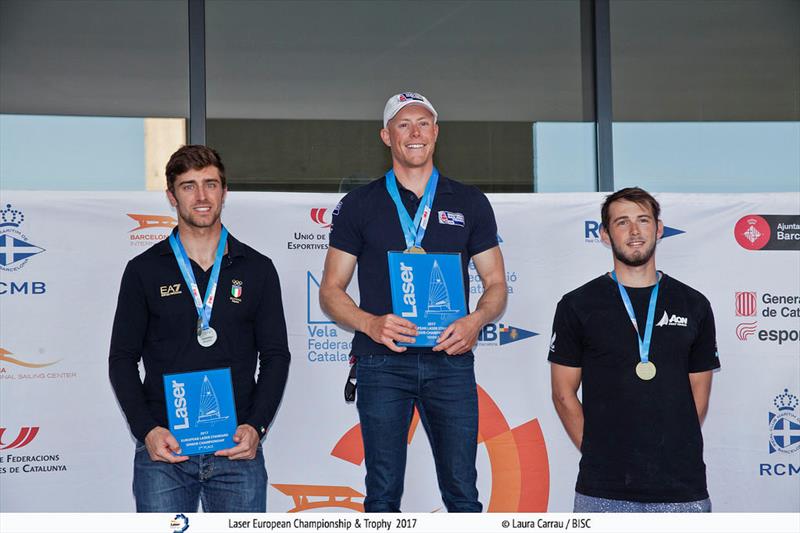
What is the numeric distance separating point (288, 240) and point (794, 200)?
2514 mm

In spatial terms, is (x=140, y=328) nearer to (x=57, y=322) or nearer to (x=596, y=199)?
(x=57, y=322)

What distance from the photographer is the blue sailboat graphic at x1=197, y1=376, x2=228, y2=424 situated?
10.3ft

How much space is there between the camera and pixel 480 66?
508 centimetres

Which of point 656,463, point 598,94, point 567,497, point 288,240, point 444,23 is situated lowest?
point 567,497

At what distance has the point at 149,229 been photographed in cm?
438

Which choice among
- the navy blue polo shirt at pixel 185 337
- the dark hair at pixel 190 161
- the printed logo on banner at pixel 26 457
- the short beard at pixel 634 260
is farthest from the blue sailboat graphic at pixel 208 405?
the short beard at pixel 634 260

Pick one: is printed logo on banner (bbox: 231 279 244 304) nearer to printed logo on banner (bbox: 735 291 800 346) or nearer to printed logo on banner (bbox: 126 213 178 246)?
printed logo on banner (bbox: 126 213 178 246)

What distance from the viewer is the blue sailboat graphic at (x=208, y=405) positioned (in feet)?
10.3

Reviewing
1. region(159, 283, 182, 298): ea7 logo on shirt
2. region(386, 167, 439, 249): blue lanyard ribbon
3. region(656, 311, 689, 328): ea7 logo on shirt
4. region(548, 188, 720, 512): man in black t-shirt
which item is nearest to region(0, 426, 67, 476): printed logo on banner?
region(159, 283, 182, 298): ea7 logo on shirt

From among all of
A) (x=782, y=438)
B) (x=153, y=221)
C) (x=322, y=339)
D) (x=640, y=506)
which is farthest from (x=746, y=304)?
(x=153, y=221)

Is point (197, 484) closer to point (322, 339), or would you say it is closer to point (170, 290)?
point (170, 290)

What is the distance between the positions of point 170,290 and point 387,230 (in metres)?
0.82

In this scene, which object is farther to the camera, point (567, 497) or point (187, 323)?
point (567, 497)

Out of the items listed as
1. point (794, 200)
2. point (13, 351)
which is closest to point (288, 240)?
point (13, 351)
